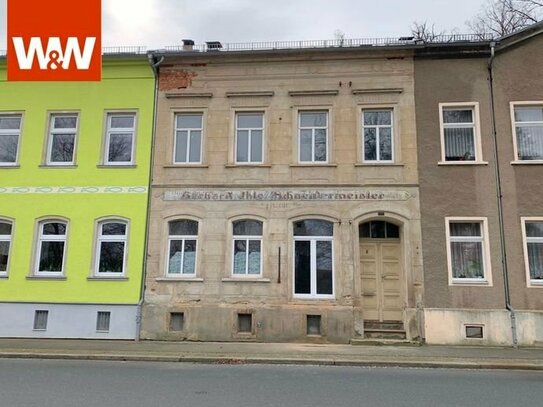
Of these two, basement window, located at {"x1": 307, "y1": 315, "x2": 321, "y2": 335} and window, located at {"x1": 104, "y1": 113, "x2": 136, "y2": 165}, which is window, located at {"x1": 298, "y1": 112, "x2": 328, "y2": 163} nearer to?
basement window, located at {"x1": 307, "y1": 315, "x2": 321, "y2": 335}

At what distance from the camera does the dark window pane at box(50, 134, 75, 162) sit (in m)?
15.6

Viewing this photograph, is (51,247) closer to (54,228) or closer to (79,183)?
(54,228)

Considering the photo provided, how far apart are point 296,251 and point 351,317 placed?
2484 mm

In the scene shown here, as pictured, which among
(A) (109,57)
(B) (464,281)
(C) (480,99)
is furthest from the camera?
(A) (109,57)

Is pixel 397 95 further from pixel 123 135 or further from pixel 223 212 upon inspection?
pixel 123 135

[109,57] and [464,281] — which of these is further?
[109,57]

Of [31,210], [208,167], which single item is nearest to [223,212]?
[208,167]

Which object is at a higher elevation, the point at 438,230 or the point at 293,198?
the point at 293,198

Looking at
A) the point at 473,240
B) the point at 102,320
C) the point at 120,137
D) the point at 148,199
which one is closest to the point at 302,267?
the point at 473,240

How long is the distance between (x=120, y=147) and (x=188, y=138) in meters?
2.24

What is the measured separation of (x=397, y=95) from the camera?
14.6 metres

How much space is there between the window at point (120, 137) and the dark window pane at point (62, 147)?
122cm

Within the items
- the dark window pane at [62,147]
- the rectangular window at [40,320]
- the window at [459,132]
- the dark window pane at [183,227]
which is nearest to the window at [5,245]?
the rectangular window at [40,320]

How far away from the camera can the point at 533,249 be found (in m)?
13.6
